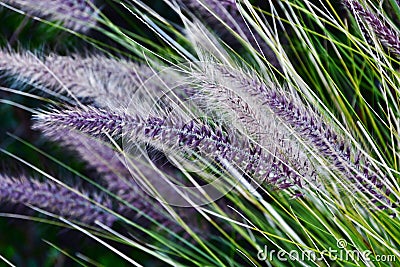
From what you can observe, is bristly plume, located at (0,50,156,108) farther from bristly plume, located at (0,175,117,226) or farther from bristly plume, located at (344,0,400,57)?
bristly plume, located at (344,0,400,57)

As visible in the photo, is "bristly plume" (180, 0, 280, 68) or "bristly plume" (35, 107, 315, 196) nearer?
"bristly plume" (35, 107, 315, 196)

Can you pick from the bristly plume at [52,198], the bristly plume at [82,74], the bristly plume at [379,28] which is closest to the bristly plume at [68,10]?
the bristly plume at [82,74]

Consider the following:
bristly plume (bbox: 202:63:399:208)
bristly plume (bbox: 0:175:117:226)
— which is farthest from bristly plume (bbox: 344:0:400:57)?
bristly plume (bbox: 0:175:117:226)

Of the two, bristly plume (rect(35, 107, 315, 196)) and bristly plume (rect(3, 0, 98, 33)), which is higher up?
bristly plume (rect(35, 107, 315, 196))

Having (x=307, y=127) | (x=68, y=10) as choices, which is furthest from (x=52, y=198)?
(x=307, y=127)

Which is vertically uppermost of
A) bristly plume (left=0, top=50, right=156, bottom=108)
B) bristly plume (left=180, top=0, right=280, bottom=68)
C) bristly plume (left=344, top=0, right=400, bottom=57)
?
bristly plume (left=344, top=0, right=400, bottom=57)

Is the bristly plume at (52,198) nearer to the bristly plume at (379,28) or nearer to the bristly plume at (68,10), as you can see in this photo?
the bristly plume at (68,10)
